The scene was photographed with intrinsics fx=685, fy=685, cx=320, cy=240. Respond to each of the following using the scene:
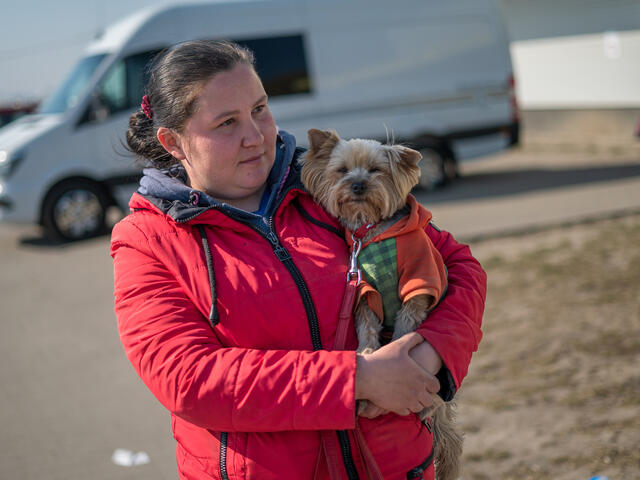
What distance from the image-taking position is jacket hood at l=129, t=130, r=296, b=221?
179cm

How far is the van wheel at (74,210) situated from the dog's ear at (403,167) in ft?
26.9

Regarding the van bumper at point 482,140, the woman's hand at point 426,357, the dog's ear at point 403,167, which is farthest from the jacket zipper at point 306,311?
the van bumper at point 482,140

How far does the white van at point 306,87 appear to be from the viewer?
9.47 metres

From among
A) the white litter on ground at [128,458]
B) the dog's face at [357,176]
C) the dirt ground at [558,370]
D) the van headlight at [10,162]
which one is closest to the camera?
the dog's face at [357,176]

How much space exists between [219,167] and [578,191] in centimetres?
931

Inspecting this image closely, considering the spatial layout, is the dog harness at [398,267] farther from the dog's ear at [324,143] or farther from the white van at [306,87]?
the white van at [306,87]

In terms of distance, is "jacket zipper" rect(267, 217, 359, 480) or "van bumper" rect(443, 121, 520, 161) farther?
"van bumper" rect(443, 121, 520, 161)

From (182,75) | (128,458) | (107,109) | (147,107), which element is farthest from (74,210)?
(182,75)

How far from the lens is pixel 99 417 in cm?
463

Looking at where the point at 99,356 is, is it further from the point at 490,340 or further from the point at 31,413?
the point at 490,340

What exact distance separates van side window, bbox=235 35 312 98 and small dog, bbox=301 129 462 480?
829 centimetres

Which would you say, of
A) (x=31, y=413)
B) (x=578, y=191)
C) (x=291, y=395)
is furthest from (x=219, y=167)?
(x=578, y=191)

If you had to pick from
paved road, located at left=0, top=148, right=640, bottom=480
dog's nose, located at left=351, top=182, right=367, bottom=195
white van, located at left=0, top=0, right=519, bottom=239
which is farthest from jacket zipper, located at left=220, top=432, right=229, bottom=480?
white van, located at left=0, top=0, right=519, bottom=239

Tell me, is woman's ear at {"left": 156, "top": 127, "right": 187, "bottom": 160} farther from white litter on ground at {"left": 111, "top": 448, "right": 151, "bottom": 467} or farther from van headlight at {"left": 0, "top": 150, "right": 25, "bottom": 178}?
van headlight at {"left": 0, "top": 150, "right": 25, "bottom": 178}
